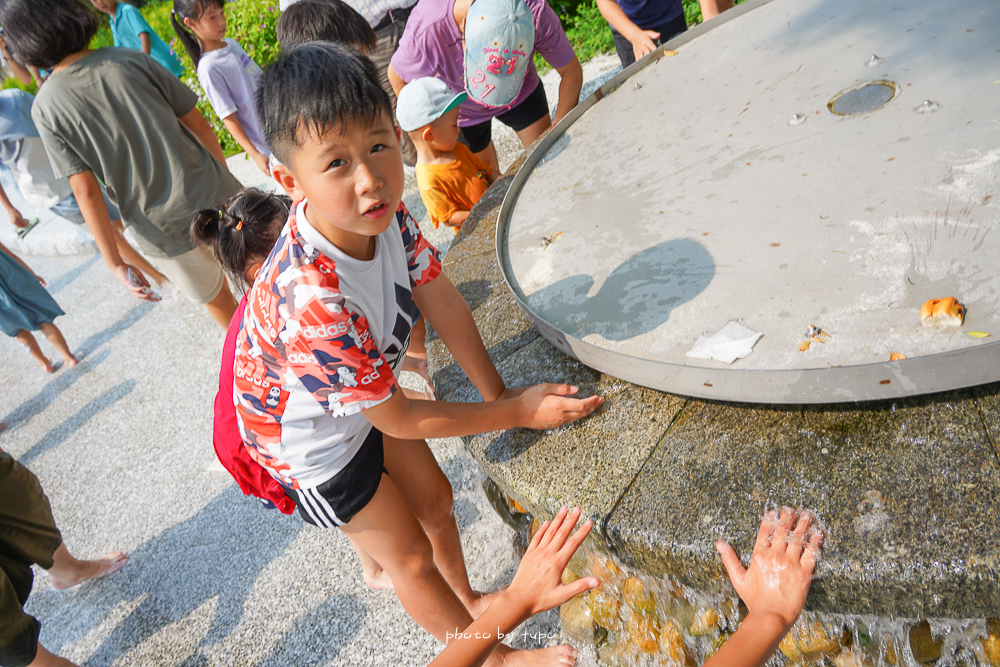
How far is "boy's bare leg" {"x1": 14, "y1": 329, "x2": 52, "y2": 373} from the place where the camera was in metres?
4.84

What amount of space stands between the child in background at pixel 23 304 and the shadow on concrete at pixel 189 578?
93.5 inches

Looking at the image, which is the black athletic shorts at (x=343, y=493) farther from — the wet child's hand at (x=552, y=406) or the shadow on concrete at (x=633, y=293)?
the shadow on concrete at (x=633, y=293)

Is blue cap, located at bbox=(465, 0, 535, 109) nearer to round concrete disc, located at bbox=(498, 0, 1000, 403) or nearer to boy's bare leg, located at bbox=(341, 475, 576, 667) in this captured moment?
round concrete disc, located at bbox=(498, 0, 1000, 403)

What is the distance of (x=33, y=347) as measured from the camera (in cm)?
494

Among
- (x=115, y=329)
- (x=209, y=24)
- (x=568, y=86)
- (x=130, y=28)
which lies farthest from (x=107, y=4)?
(x=568, y=86)

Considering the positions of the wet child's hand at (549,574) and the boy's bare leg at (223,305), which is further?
the boy's bare leg at (223,305)

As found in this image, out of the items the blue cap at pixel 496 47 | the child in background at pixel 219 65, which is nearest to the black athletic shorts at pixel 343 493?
the blue cap at pixel 496 47

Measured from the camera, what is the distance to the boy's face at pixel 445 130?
2.82m

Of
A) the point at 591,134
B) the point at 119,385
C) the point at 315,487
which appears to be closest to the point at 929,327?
the point at 315,487

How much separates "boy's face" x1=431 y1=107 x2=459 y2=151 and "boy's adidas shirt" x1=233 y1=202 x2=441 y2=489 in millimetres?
1184

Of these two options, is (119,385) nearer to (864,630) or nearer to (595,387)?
(595,387)

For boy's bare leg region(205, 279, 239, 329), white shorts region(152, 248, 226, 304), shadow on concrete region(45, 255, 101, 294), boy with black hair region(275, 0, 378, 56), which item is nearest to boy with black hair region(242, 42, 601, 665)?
boy with black hair region(275, 0, 378, 56)

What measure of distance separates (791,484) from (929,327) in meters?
0.43

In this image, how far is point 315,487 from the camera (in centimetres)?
162
